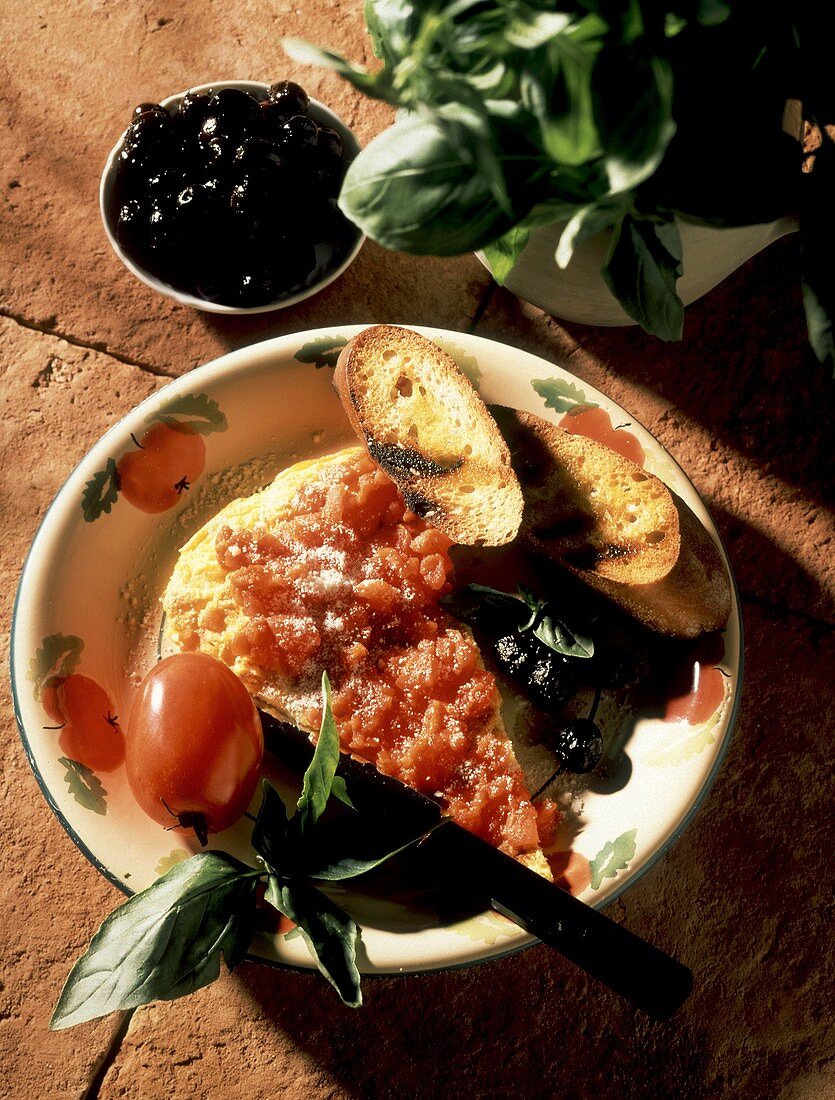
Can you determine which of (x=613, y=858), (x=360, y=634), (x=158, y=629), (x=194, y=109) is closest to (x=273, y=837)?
(x=360, y=634)

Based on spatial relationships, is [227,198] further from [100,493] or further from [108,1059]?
[108,1059]

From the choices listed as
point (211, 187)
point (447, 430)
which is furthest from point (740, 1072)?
point (211, 187)

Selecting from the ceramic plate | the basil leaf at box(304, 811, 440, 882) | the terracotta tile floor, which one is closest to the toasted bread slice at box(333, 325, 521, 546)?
the ceramic plate

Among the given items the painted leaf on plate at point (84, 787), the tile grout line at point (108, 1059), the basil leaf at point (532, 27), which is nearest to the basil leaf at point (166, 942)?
the painted leaf on plate at point (84, 787)

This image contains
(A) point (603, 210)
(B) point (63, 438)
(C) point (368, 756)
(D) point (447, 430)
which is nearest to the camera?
(A) point (603, 210)

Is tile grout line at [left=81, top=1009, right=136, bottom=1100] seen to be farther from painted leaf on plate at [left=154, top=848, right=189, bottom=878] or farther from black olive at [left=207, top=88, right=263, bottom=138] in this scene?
black olive at [left=207, top=88, right=263, bottom=138]

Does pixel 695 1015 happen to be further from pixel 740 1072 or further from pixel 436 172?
pixel 436 172
